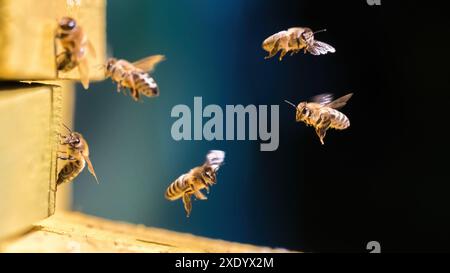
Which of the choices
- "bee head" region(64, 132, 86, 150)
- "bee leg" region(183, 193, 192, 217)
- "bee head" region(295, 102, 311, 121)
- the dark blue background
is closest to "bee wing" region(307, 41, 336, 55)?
the dark blue background

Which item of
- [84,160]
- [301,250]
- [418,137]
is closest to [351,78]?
[418,137]

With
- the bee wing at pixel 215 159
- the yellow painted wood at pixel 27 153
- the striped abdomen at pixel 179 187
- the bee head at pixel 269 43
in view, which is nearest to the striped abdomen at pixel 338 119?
the bee head at pixel 269 43

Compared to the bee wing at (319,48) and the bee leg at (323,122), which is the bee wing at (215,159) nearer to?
the bee leg at (323,122)

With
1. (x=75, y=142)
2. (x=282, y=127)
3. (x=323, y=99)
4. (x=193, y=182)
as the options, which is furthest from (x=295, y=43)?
(x=75, y=142)

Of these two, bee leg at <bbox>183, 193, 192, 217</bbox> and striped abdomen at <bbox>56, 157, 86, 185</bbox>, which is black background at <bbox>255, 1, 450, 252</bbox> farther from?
striped abdomen at <bbox>56, 157, 86, 185</bbox>

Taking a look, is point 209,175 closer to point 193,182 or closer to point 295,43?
point 193,182

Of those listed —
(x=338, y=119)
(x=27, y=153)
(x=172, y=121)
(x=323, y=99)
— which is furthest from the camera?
(x=172, y=121)
